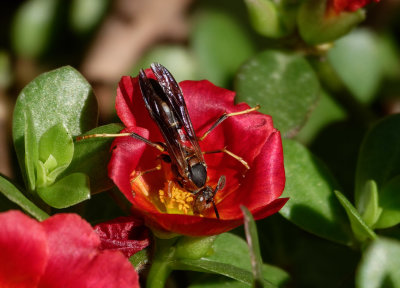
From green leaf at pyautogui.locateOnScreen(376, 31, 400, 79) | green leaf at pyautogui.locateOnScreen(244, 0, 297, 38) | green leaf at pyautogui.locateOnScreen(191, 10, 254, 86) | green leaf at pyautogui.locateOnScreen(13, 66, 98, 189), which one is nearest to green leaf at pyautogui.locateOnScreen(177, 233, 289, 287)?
green leaf at pyautogui.locateOnScreen(13, 66, 98, 189)

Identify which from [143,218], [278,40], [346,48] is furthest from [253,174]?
[346,48]

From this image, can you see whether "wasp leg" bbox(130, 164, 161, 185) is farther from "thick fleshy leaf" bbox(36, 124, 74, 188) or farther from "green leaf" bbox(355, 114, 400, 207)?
"green leaf" bbox(355, 114, 400, 207)

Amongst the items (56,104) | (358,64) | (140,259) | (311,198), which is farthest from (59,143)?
(358,64)

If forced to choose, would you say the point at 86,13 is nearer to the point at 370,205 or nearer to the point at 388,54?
the point at 388,54

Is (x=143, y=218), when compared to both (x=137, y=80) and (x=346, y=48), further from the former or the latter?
(x=346, y=48)

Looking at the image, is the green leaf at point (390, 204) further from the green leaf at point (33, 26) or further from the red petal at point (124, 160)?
the green leaf at point (33, 26)

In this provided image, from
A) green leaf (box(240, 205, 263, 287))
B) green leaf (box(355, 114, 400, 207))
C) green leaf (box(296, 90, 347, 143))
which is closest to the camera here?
green leaf (box(240, 205, 263, 287))
